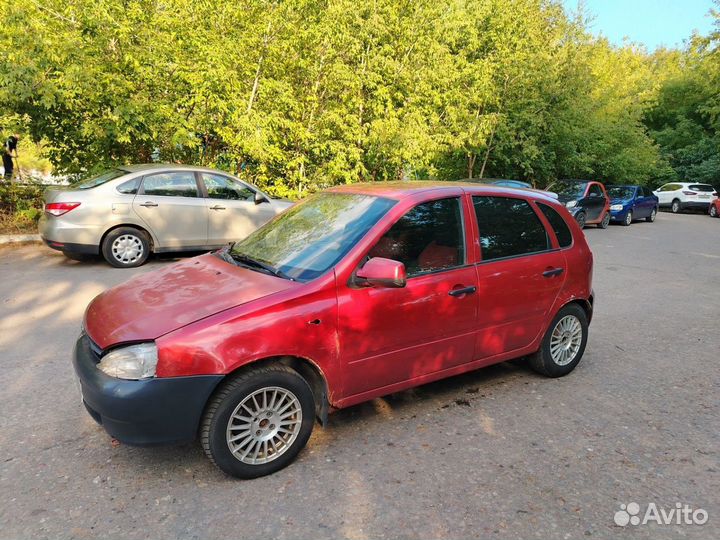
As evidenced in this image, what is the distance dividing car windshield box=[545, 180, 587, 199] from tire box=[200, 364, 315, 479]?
16007 millimetres

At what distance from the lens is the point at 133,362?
2785 mm

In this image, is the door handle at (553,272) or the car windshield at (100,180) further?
the car windshield at (100,180)

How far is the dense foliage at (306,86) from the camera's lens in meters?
9.87

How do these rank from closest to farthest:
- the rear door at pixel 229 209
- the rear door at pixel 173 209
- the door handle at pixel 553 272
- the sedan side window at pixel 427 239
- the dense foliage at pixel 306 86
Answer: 1. the sedan side window at pixel 427 239
2. the door handle at pixel 553 272
3. the rear door at pixel 173 209
4. the rear door at pixel 229 209
5. the dense foliage at pixel 306 86

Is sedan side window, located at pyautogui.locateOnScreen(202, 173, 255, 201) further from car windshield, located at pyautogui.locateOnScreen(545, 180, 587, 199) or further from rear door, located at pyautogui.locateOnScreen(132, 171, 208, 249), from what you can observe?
car windshield, located at pyautogui.locateOnScreen(545, 180, 587, 199)

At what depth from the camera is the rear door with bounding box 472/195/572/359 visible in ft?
12.9

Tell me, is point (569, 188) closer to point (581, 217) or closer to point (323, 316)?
point (581, 217)

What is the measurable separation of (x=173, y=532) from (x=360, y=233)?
2.00m

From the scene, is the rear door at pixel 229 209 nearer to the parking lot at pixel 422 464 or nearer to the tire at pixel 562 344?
the parking lot at pixel 422 464

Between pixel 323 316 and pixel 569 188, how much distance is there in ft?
53.9

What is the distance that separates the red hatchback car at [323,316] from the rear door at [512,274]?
0.01 m

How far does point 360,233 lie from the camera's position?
3.46m

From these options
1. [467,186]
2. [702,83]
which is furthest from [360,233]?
[702,83]

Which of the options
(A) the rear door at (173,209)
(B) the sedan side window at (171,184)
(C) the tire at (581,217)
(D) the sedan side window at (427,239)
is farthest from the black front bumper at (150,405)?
(C) the tire at (581,217)
